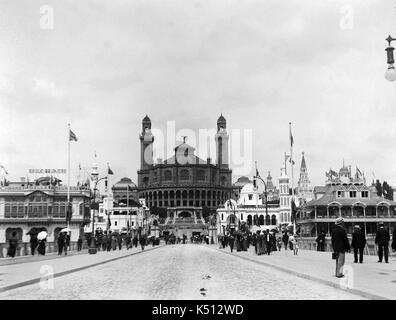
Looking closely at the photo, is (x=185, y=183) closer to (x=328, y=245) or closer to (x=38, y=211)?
(x=38, y=211)

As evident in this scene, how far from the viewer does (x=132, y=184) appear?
582 feet

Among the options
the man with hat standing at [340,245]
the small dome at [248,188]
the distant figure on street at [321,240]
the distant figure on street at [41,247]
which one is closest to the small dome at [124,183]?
the small dome at [248,188]

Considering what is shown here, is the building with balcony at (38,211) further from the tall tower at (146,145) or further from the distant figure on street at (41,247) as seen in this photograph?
the tall tower at (146,145)

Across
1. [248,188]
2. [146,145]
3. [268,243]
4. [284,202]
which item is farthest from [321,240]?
[146,145]

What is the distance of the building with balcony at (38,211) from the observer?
290 ft

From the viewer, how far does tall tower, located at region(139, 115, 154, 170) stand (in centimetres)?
17938

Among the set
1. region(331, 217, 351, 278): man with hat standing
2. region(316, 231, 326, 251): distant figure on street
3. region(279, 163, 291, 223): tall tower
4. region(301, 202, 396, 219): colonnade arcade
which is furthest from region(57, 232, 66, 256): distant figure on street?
region(279, 163, 291, 223): tall tower

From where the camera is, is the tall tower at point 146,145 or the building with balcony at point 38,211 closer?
the building with balcony at point 38,211

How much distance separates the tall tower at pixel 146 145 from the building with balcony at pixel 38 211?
87750 millimetres

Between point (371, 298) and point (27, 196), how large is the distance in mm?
84002

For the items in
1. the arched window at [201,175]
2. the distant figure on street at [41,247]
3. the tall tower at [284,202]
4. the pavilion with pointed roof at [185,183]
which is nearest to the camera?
the distant figure on street at [41,247]
